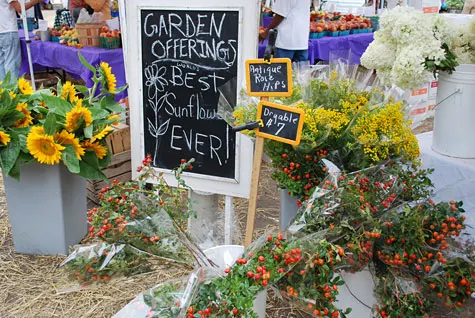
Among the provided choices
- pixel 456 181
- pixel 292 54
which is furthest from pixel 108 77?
pixel 292 54

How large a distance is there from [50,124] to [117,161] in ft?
3.59

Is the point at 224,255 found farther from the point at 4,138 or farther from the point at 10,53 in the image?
the point at 10,53

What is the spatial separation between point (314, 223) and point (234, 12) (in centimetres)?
123

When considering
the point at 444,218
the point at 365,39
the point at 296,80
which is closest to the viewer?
the point at 444,218

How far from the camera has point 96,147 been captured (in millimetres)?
2279

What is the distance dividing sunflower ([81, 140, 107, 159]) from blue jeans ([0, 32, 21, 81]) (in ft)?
11.1

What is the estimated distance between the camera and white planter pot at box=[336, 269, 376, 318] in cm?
162

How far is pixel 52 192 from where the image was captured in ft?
7.85

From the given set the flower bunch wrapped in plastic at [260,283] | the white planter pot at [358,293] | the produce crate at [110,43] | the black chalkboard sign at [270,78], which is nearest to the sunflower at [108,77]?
the black chalkboard sign at [270,78]

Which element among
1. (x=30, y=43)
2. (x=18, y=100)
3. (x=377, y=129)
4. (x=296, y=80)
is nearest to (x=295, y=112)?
(x=377, y=129)

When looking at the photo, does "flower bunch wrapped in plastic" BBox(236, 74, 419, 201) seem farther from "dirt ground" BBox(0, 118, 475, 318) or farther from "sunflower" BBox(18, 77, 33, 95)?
"sunflower" BBox(18, 77, 33, 95)

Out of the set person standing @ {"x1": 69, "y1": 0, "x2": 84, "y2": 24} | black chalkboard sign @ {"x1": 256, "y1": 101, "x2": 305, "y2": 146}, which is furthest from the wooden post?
person standing @ {"x1": 69, "y1": 0, "x2": 84, "y2": 24}

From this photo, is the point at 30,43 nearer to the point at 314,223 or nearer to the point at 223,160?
the point at 223,160

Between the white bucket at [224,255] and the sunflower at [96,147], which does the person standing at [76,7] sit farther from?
the white bucket at [224,255]
